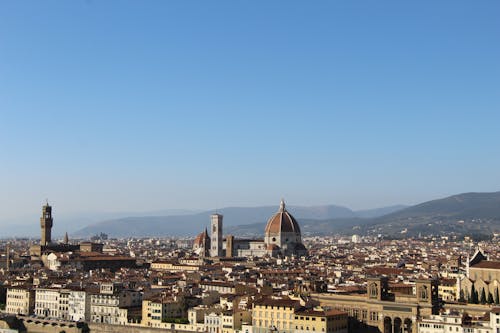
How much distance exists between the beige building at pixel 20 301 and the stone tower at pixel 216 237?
6677cm

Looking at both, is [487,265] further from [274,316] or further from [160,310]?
[160,310]

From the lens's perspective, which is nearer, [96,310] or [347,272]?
[96,310]

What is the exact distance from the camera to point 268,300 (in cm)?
5509

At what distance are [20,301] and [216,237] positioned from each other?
226 feet

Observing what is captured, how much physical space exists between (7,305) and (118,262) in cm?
3685

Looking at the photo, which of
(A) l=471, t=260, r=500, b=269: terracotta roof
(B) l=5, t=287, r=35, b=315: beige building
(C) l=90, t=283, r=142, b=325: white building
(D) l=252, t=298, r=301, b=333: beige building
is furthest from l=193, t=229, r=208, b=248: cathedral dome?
(D) l=252, t=298, r=301, b=333: beige building

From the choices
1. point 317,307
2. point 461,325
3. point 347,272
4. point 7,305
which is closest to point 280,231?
point 347,272

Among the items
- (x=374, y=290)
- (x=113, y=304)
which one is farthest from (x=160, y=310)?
(x=374, y=290)

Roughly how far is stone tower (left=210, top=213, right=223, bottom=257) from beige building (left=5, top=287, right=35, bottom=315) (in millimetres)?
66770

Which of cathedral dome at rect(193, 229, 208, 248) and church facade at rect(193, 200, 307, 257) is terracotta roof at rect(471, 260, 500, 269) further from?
cathedral dome at rect(193, 229, 208, 248)

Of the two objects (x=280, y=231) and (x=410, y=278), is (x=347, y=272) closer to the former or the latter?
(x=410, y=278)

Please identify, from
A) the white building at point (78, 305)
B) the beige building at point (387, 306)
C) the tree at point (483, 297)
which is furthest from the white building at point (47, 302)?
the tree at point (483, 297)

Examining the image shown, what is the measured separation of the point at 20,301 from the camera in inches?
2810

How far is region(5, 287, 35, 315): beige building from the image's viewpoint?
231 ft
